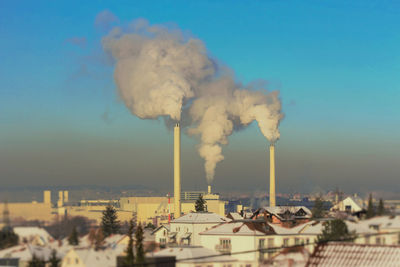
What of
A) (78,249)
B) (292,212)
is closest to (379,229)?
(78,249)

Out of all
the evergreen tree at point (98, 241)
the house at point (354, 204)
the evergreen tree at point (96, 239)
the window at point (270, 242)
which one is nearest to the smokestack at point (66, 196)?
the evergreen tree at point (96, 239)

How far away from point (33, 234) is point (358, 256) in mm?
15786

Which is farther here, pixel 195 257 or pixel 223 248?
pixel 223 248

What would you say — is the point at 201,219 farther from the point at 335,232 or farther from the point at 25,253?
the point at 25,253

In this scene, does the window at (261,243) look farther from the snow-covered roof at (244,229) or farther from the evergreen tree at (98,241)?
the evergreen tree at (98,241)

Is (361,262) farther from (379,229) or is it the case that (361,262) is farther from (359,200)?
(359,200)

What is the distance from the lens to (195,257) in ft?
155

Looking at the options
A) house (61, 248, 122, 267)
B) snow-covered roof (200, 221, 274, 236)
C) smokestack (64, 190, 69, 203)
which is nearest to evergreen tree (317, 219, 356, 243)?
house (61, 248, 122, 267)

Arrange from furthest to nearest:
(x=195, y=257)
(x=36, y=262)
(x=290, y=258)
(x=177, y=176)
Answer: (x=177, y=176) → (x=195, y=257) → (x=290, y=258) → (x=36, y=262)

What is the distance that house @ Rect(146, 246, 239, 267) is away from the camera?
145ft

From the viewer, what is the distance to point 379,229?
115 ft

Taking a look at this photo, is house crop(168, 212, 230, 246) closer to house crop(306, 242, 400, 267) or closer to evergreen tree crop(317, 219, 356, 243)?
evergreen tree crop(317, 219, 356, 243)

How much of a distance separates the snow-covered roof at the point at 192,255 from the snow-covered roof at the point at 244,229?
24.2 ft

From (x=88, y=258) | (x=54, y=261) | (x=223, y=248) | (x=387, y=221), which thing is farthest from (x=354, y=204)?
(x=54, y=261)
